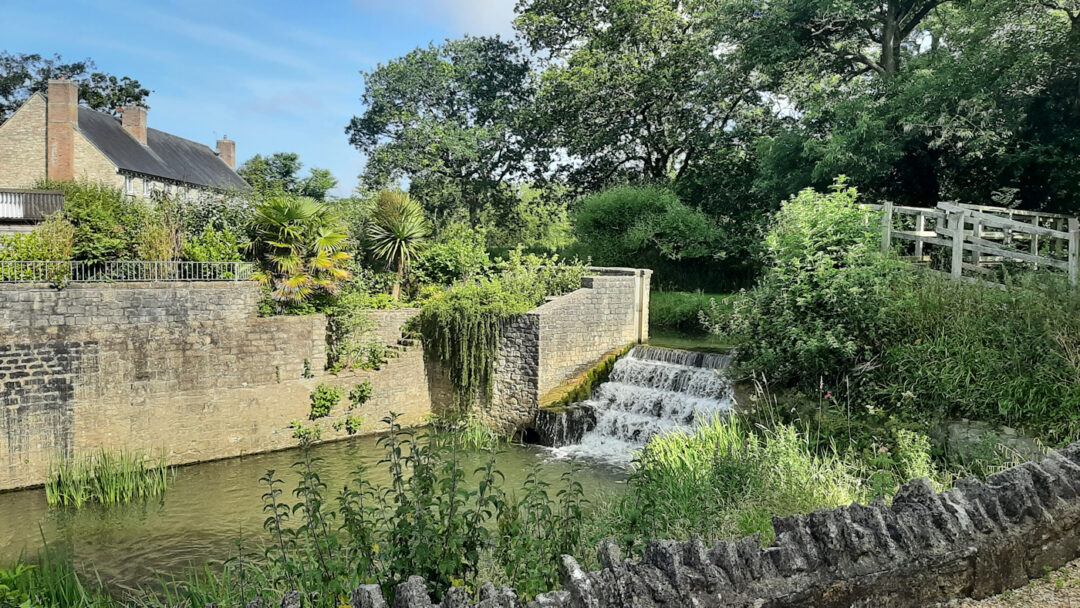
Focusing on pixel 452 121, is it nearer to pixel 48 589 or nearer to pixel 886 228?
pixel 886 228

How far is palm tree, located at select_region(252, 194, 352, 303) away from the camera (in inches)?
490

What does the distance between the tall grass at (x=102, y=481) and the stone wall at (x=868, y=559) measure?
9297 millimetres

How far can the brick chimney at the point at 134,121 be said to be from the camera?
1230 inches

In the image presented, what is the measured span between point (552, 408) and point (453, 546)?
8961 mm

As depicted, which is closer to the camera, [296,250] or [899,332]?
[899,332]

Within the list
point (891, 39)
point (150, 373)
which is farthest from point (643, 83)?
point (150, 373)

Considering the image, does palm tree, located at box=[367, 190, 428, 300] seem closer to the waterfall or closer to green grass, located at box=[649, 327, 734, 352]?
the waterfall

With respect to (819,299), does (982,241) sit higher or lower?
higher

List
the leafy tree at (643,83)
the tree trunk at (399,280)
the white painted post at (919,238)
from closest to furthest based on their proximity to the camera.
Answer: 1. the white painted post at (919,238)
2. the tree trunk at (399,280)
3. the leafy tree at (643,83)

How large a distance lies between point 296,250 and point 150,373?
319cm

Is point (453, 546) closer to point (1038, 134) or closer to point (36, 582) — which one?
point (36, 582)

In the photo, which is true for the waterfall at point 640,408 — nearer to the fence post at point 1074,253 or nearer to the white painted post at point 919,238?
the white painted post at point 919,238

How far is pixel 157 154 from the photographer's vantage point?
32.1 meters

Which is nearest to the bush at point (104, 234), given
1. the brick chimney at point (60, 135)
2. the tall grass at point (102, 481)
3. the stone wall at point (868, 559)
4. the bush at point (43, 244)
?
the bush at point (43, 244)
